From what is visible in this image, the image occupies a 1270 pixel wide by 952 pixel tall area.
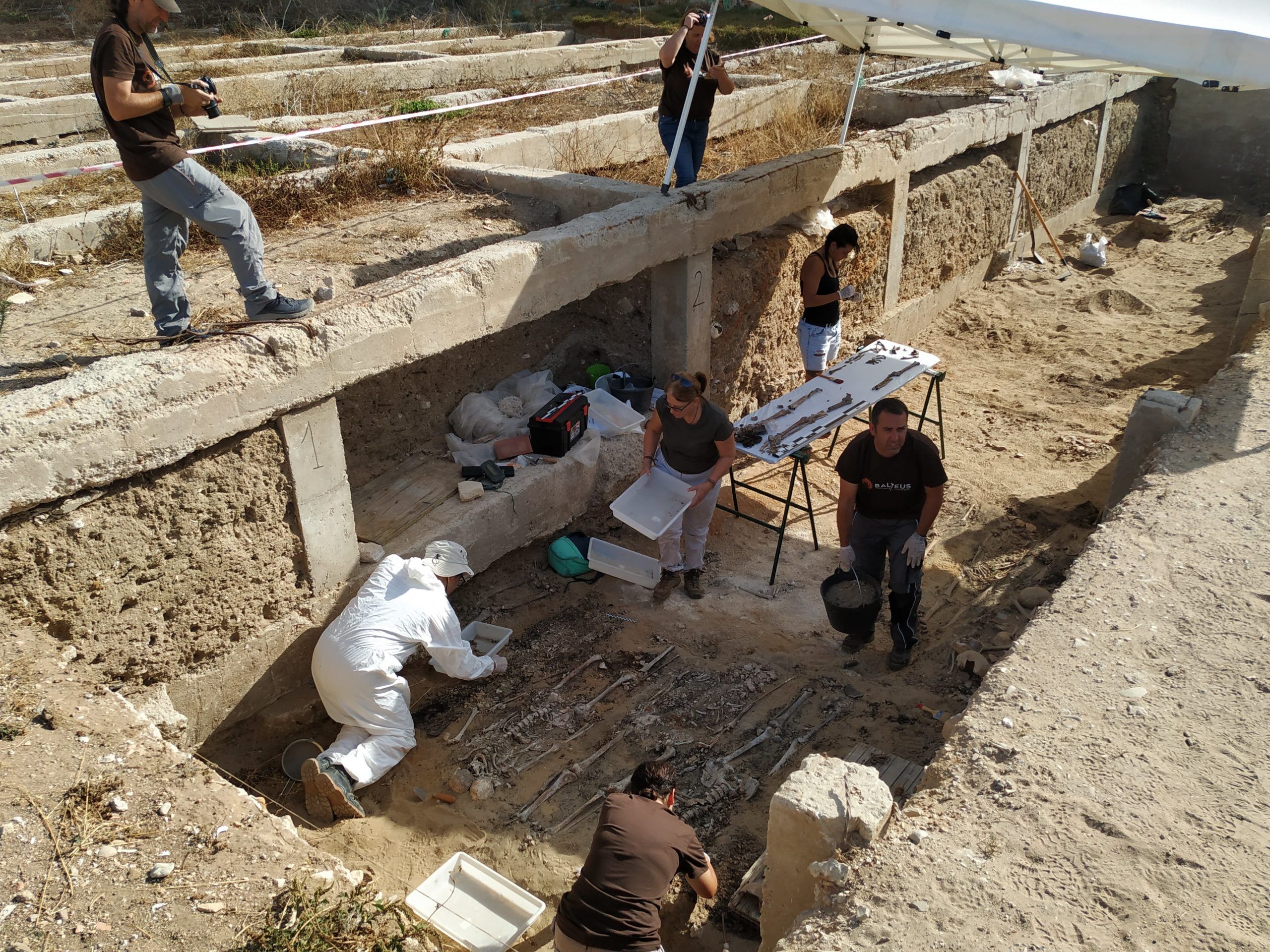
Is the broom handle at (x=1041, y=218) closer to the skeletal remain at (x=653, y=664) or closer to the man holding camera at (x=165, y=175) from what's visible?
the skeletal remain at (x=653, y=664)

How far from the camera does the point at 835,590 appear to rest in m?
5.86

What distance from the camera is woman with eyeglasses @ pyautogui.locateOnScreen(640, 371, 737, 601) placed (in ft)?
A: 19.9

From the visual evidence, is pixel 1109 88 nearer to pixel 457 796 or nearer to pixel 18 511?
pixel 457 796

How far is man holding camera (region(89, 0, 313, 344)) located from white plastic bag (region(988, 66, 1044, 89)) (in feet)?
34.0

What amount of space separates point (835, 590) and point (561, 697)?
1.81 meters

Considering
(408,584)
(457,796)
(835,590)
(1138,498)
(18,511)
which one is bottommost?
(457,796)

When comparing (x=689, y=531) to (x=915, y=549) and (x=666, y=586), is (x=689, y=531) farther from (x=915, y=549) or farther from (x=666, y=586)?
(x=915, y=549)

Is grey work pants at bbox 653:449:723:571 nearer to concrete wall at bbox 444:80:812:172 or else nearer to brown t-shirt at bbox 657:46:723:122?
brown t-shirt at bbox 657:46:723:122

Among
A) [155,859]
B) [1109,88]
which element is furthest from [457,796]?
[1109,88]

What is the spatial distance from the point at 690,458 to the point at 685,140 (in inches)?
116

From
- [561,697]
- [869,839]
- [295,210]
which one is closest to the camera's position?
[869,839]

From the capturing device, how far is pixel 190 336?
4.79m

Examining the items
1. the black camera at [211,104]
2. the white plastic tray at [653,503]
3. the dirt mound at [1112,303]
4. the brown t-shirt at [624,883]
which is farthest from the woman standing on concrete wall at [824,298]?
the brown t-shirt at [624,883]

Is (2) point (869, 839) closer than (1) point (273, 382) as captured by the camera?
Yes
